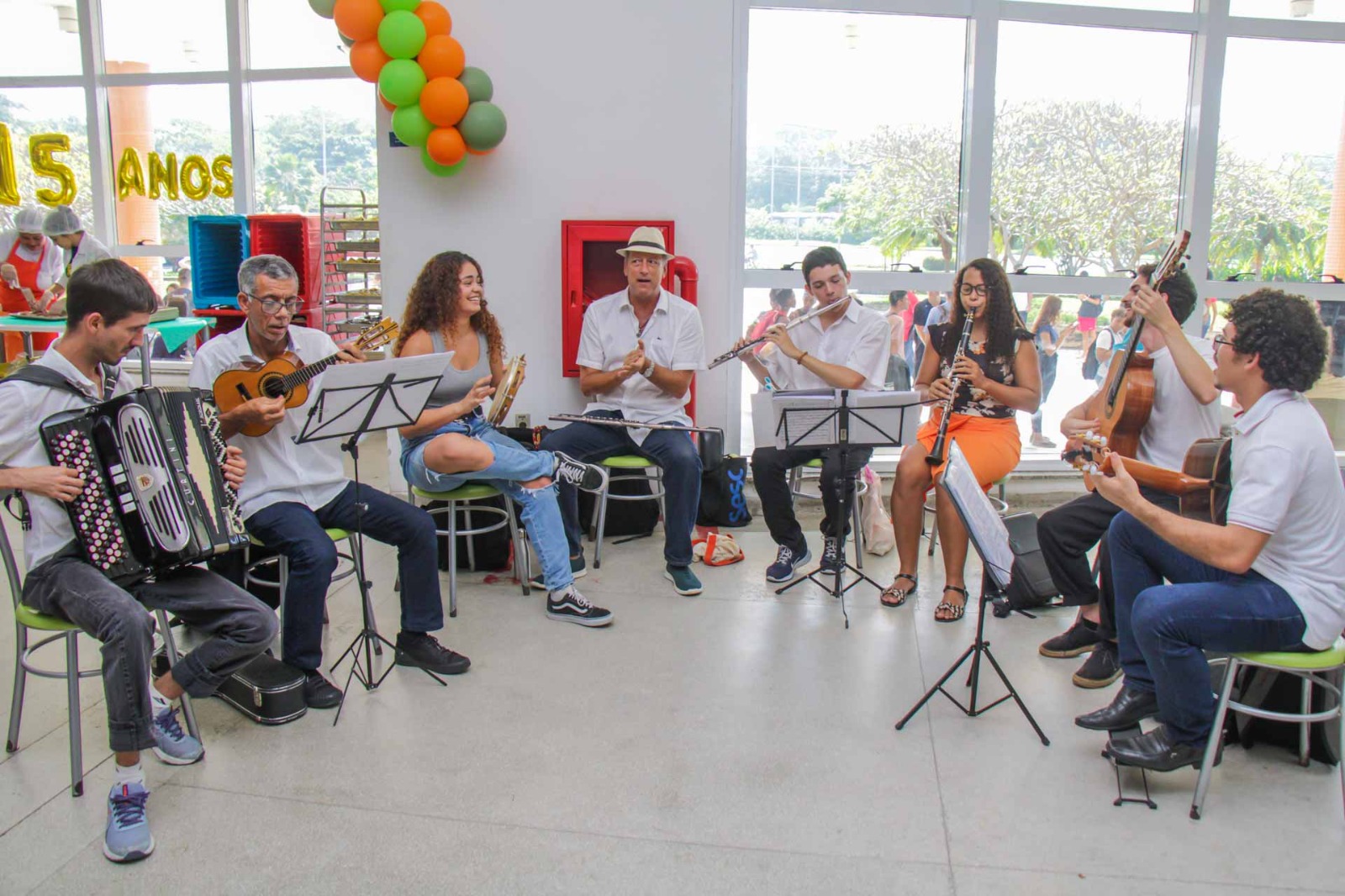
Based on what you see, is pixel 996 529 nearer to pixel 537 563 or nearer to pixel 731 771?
pixel 731 771

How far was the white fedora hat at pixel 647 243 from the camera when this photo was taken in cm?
423

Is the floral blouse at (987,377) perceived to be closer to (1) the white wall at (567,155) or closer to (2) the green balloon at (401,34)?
(1) the white wall at (567,155)

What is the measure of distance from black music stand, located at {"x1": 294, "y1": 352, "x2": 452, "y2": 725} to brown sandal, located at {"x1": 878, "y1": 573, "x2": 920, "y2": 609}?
1686 millimetres

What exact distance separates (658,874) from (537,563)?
7.39 feet

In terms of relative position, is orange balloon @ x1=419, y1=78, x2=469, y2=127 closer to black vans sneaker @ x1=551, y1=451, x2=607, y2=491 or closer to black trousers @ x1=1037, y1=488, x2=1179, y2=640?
black vans sneaker @ x1=551, y1=451, x2=607, y2=491

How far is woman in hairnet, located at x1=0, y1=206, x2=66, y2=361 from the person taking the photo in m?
6.21

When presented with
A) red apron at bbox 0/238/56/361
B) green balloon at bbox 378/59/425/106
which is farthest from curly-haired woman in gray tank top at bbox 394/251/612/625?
red apron at bbox 0/238/56/361

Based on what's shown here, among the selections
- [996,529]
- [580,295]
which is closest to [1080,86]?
[580,295]

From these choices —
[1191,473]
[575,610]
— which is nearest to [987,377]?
[1191,473]

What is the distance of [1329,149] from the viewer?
5.38 m

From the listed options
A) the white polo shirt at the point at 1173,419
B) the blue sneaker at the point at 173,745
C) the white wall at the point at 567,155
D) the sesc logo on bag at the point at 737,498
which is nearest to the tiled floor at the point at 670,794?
the blue sneaker at the point at 173,745

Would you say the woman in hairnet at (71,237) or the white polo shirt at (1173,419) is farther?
the woman in hairnet at (71,237)

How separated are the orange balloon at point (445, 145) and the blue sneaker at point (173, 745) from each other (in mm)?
2632

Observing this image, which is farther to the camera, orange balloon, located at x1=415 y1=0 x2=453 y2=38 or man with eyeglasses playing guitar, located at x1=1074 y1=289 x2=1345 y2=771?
orange balloon, located at x1=415 y1=0 x2=453 y2=38
